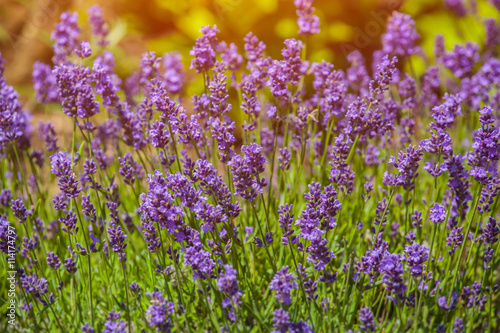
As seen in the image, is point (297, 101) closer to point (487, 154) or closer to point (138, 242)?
point (487, 154)

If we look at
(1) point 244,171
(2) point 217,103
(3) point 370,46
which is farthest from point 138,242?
(3) point 370,46

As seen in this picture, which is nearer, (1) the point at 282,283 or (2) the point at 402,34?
(1) the point at 282,283

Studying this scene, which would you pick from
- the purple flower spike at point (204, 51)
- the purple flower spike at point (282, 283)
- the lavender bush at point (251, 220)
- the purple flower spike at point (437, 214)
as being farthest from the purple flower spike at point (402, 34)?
the purple flower spike at point (282, 283)

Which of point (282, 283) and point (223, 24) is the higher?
point (223, 24)

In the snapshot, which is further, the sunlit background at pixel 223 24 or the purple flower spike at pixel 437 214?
the sunlit background at pixel 223 24

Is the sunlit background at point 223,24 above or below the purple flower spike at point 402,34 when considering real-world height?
above

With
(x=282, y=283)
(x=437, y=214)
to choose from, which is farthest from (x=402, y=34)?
(x=282, y=283)

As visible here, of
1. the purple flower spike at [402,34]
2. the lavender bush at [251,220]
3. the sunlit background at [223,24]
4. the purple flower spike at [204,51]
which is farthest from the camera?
the sunlit background at [223,24]

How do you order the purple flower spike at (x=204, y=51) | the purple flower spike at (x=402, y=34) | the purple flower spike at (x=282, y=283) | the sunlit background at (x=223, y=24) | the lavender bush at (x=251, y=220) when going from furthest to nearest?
1. the sunlit background at (x=223, y=24)
2. the purple flower spike at (x=402, y=34)
3. the purple flower spike at (x=204, y=51)
4. the lavender bush at (x=251, y=220)
5. the purple flower spike at (x=282, y=283)

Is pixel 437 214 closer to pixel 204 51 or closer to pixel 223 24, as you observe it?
pixel 204 51

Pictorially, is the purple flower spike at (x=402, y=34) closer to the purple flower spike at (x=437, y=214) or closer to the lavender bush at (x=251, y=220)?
the lavender bush at (x=251, y=220)

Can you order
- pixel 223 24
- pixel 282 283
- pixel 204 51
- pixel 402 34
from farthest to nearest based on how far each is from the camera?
pixel 223 24
pixel 402 34
pixel 204 51
pixel 282 283
